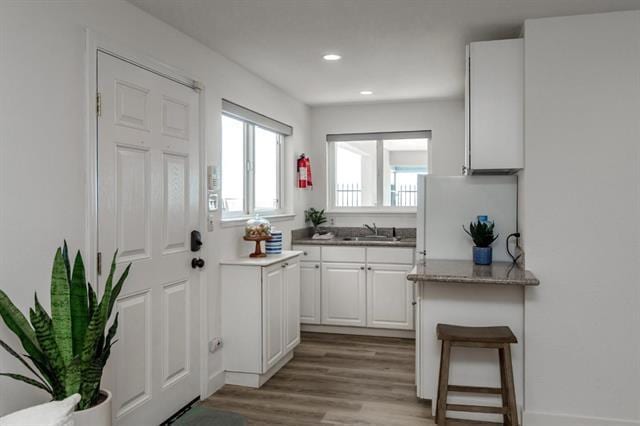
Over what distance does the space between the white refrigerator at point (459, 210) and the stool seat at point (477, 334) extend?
71 centimetres

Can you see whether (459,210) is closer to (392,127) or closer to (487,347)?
(487,347)

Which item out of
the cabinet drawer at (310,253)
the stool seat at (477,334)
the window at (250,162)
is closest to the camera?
the stool seat at (477,334)

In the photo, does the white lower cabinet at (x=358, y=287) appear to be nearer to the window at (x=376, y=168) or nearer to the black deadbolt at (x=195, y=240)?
the window at (x=376, y=168)

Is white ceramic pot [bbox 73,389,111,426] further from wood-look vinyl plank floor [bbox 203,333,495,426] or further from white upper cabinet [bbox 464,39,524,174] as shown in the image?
white upper cabinet [bbox 464,39,524,174]

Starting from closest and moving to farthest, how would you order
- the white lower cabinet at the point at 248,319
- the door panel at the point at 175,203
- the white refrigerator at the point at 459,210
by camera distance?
the door panel at the point at 175,203 < the white refrigerator at the point at 459,210 < the white lower cabinet at the point at 248,319

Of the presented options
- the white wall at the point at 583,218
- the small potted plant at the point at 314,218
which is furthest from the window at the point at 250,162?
the white wall at the point at 583,218

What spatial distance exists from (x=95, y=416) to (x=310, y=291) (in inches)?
129

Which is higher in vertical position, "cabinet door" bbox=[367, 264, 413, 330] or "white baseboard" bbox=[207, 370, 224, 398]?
"cabinet door" bbox=[367, 264, 413, 330]

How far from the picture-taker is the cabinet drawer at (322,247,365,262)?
4938 mm

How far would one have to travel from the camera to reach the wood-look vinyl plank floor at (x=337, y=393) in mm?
3057

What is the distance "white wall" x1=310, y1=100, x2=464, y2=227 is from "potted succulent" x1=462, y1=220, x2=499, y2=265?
2142mm

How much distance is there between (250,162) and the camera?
4.30m

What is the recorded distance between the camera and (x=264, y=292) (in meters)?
3.54

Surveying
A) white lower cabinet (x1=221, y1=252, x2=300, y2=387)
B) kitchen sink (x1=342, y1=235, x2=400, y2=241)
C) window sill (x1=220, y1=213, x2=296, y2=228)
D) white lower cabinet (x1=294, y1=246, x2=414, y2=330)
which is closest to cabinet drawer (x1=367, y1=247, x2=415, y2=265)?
white lower cabinet (x1=294, y1=246, x2=414, y2=330)
